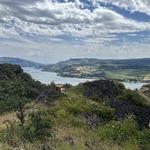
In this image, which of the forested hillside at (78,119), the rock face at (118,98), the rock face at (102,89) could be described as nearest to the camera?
the forested hillside at (78,119)

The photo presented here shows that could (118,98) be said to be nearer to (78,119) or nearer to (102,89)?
(102,89)

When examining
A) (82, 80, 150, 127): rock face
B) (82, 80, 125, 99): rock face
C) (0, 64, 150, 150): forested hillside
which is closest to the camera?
(0, 64, 150, 150): forested hillside

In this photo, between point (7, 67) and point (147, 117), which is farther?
point (7, 67)

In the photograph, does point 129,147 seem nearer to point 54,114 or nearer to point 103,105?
point 54,114

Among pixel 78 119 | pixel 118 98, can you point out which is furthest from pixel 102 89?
pixel 78 119

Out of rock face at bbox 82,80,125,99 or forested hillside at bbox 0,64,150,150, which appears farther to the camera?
rock face at bbox 82,80,125,99

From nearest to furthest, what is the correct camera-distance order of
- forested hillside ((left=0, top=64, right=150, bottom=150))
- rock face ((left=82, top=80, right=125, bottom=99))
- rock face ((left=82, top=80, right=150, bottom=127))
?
forested hillside ((left=0, top=64, right=150, bottom=150)) < rock face ((left=82, top=80, right=150, bottom=127)) < rock face ((left=82, top=80, right=125, bottom=99))

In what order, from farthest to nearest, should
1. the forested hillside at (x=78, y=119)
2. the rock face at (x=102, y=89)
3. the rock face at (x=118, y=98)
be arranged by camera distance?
the rock face at (x=102, y=89), the rock face at (x=118, y=98), the forested hillside at (x=78, y=119)

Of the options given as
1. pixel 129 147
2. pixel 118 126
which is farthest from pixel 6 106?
pixel 129 147
